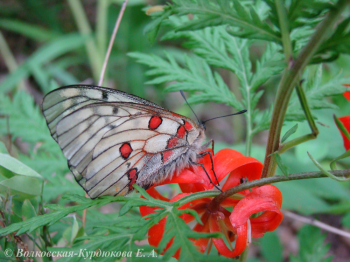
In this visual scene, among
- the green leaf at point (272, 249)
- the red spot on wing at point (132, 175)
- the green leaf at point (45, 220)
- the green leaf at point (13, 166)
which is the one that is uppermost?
the green leaf at point (13, 166)

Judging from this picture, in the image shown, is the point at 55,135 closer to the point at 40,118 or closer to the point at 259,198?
the point at 40,118

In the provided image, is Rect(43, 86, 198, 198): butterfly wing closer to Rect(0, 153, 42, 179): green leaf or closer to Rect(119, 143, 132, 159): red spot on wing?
Rect(119, 143, 132, 159): red spot on wing

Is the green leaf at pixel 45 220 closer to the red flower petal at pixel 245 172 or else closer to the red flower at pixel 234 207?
the red flower at pixel 234 207

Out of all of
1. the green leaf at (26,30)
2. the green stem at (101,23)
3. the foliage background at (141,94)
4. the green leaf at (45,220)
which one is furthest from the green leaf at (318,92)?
the green leaf at (26,30)

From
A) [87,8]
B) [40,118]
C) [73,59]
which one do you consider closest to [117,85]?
[73,59]

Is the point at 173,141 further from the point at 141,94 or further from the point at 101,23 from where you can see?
the point at 101,23

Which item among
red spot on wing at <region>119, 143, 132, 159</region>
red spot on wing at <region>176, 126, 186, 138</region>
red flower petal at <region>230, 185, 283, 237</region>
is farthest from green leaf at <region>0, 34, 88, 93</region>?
red flower petal at <region>230, 185, 283, 237</region>

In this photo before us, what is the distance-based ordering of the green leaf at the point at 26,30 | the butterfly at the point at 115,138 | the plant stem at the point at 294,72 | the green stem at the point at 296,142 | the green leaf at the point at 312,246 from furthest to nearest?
the green leaf at the point at 26,30, the green leaf at the point at 312,246, the butterfly at the point at 115,138, the green stem at the point at 296,142, the plant stem at the point at 294,72
